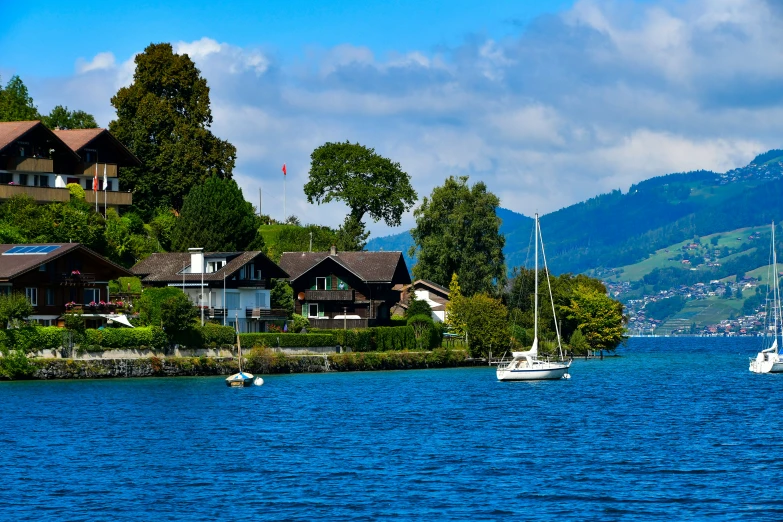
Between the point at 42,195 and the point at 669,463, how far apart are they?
270 feet

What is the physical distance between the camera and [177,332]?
94.6 m

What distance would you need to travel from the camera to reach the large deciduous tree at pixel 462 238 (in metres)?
135

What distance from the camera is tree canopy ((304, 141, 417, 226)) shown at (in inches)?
5915

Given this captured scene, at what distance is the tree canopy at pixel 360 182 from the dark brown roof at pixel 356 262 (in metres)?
16.9

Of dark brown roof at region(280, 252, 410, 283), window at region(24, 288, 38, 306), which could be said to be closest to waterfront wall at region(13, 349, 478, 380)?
window at region(24, 288, 38, 306)

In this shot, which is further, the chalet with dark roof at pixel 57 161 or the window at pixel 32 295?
the chalet with dark roof at pixel 57 161

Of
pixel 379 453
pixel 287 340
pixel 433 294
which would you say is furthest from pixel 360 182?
pixel 379 453

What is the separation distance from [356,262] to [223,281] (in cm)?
2687

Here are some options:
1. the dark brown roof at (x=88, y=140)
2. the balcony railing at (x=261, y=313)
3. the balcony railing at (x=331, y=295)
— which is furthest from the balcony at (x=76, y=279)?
the balcony railing at (x=331, y=295)

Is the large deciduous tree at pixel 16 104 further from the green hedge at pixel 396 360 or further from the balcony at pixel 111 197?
the green hedge at pixel 396 360

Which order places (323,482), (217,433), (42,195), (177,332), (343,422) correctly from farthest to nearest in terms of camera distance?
1. (42,195)
2. (177,332)
3. (343,422)
4. (217,433)
5. (323,482)

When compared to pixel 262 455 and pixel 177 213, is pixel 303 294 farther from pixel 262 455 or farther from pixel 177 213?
pixel 262 455

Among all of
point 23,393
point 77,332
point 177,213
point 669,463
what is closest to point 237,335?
point 77,332

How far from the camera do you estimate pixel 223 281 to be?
4250 inches
